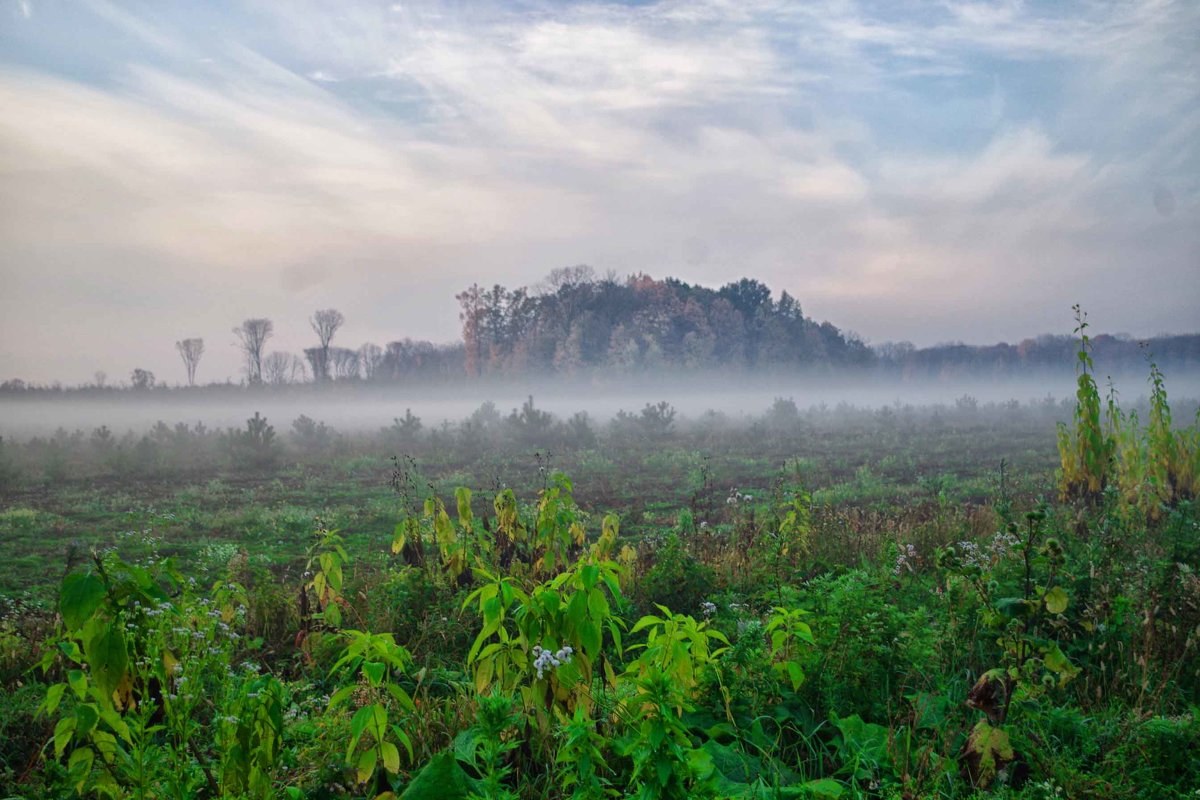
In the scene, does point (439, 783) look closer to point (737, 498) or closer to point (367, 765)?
point (367, 765)

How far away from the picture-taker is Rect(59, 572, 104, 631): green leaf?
218cm

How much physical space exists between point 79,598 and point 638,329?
5022 cm

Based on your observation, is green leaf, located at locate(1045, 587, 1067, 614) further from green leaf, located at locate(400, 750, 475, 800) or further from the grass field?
green leaf, located at locate(400, 750, 475, 800)

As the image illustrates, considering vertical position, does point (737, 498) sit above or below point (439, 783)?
below

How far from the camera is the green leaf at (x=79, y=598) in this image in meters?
2.18

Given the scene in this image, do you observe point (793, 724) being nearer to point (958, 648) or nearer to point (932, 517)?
point (958, 648)

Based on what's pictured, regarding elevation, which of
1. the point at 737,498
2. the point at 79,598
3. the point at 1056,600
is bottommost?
the point at 737,498


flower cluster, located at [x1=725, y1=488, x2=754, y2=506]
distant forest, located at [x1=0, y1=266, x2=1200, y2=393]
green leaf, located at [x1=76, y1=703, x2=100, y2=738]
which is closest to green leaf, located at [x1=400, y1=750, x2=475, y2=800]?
green leaf, located at [x1=76, y1=703, x2=100, y2=738]

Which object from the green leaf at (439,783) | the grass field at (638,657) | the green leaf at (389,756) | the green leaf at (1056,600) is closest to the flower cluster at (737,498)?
the grass field at (638,657)

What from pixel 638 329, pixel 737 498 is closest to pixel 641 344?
pixel 638 329

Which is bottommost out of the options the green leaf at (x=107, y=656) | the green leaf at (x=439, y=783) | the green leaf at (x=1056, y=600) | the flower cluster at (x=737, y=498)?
the flower cluster at (x=737, y=498)

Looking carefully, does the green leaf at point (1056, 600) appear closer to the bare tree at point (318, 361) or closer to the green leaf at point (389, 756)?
the green leaf at point (389, 756)

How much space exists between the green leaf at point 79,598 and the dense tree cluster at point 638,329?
1809 inches

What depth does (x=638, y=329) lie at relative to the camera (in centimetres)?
5184
